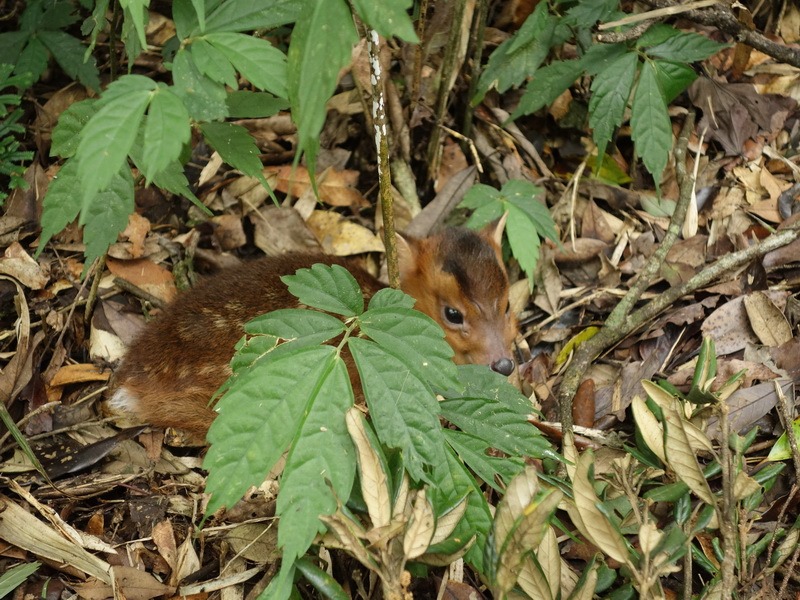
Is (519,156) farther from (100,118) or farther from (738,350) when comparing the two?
(100,118)

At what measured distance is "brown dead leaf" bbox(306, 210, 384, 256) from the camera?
17.0 ft

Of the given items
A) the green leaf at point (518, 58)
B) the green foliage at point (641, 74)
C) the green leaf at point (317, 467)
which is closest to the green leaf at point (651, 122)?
the green foliage at point (641, 74)

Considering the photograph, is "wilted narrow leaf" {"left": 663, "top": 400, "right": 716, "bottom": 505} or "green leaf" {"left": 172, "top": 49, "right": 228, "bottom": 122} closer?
"green leaf" {"left": 172, "top": 49, "right": 228, "bottom": 122}

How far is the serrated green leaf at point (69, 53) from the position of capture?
4.53 meters

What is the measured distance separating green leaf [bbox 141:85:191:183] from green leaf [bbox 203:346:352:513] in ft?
2.24

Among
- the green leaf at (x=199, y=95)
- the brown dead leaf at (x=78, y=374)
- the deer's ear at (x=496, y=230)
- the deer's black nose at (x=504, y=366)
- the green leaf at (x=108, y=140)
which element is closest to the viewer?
the green leaf at (x=108, y=140)

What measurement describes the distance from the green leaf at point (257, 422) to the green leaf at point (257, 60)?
89cm

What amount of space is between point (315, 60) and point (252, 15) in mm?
739

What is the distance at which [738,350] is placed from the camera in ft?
13.9

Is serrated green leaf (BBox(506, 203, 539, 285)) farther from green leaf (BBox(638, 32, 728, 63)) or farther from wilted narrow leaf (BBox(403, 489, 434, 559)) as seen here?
wilted narrow leaf (BBox(403, 489, 434, 559))

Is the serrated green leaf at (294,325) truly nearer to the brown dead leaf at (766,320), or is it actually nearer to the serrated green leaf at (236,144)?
the serrated green leaf at (236,144)

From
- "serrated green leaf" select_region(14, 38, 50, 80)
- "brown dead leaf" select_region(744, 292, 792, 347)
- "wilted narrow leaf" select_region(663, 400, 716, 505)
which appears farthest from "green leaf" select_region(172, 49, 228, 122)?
"brown dead leaf" select_region(744, 292, 792, 347)

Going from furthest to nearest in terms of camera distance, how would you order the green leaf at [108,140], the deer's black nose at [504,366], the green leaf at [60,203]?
the deer's black nose at [504,366]
the green leaf at [60,203]
the green leaf at [108,140]

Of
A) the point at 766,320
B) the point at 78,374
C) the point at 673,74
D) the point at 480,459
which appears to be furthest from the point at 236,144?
the point at 766,320
